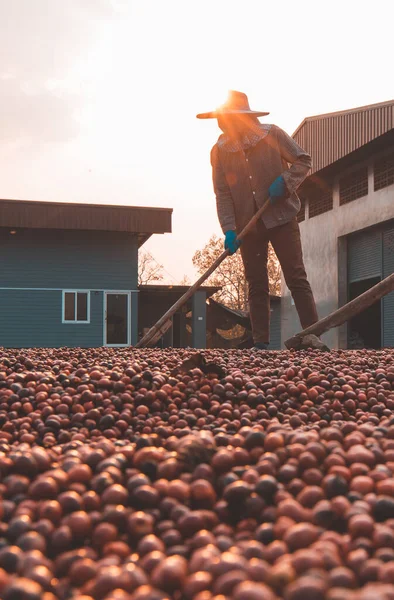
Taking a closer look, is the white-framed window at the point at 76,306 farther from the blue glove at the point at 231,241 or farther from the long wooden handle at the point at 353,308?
the long wooden handle at the point at 353,308

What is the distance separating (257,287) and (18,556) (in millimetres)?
4777

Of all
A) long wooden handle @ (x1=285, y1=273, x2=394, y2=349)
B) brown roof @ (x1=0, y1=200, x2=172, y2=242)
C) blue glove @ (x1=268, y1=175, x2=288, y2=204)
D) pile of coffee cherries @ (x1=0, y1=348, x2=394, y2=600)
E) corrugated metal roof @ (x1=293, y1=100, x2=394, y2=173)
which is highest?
corrugated metal roof @ (x1=293, y1=100, x2=394, y2=173)

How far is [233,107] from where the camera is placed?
5840 mm

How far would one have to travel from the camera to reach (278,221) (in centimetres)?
545

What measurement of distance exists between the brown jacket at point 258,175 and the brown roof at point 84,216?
11.5 m

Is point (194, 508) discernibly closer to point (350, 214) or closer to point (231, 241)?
point (231, 241)

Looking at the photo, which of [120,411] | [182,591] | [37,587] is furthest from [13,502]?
[120,411]

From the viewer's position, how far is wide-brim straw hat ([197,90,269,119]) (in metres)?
5.71

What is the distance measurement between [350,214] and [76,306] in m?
7.92

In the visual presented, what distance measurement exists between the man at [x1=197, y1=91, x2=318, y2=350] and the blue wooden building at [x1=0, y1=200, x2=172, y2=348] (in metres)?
11.6

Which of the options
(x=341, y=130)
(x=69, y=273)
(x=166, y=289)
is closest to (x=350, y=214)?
(x=341, y=130)

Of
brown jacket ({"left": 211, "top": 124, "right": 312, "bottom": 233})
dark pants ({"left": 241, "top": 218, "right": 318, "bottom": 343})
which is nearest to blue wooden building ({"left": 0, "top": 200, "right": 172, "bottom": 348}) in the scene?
brown jacket ({"left": 211, "top": 124, "right": 312, "bottom": 233})

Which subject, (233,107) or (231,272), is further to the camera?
(231,272)

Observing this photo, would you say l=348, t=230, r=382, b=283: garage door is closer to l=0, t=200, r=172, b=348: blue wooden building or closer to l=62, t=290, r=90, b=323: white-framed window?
l=0, t=200, r=172, b=348: blue wooden building
